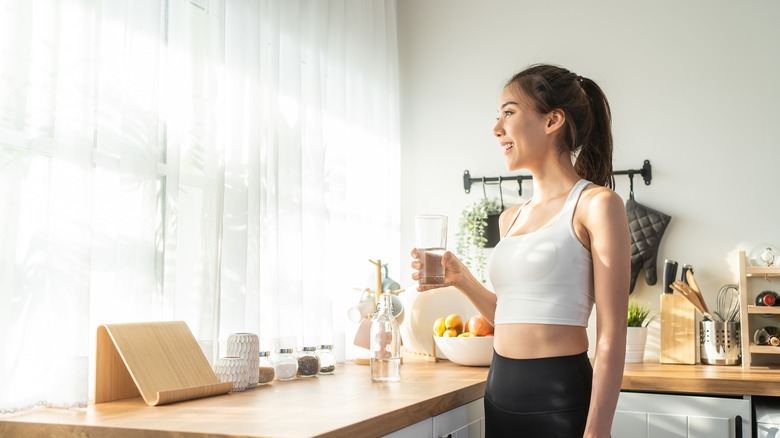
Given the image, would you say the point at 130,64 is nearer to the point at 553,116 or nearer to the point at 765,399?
the point at 553,116

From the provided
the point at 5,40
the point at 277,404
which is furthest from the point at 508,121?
the point at 5,40

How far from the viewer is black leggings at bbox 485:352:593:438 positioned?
150 centimetres

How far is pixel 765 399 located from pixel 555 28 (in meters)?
1.78

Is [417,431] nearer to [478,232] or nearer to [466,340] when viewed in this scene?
[466,340]

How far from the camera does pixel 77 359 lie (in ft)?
5.36

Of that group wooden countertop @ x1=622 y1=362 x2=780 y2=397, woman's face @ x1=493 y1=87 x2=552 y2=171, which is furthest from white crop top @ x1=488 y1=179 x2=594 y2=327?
wooden countertop @ x1=622 y1=362 x2=780 y2=397

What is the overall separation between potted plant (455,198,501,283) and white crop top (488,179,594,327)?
1738mm

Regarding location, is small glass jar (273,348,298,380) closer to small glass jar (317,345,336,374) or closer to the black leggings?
small glass jar (317,345,336,374)

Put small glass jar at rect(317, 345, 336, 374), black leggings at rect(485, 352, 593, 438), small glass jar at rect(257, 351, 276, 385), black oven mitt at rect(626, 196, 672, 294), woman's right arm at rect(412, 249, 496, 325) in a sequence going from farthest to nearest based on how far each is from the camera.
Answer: black oven mitt at rect(626, 196, 672, 294) → small glass jar at rect(317, 345, 336, 374) → small glass jar at rect(257, 351, 276, 385) → woman's right arm at rect(412, 249, 496, 325) → black leggings at rect(485, 352, 593, 438)

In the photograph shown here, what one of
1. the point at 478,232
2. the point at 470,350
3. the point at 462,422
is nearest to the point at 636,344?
the point at 470,350

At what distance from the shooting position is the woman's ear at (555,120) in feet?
5.51

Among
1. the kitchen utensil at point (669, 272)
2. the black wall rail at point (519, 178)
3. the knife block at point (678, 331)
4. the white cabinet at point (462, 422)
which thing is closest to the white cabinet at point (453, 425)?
the white cabinet at point (462, 422)

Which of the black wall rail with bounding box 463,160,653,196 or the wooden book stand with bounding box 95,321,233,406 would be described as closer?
the wooden book stand with bounding box 95,321,233,406

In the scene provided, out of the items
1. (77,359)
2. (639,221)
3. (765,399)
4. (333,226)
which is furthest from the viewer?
(639,221)
